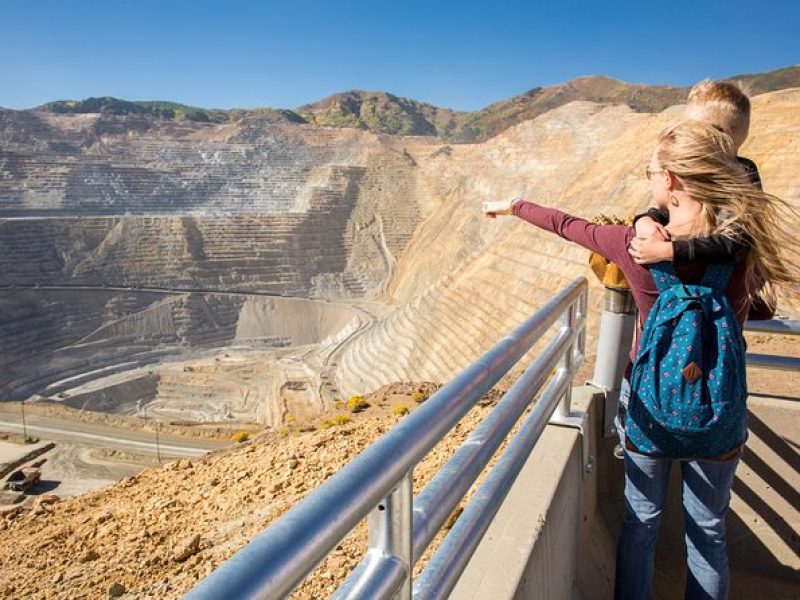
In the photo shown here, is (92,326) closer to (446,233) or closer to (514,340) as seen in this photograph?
(446,233)

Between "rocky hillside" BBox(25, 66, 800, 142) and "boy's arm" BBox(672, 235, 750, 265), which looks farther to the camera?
"rocky hillside" BBox(25, 66, 800, 142)

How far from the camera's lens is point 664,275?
195cm

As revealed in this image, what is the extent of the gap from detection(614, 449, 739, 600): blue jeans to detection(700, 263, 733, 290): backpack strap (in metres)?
0.66

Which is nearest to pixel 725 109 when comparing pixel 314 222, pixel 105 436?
pixel 105 436

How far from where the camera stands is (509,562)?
193cm

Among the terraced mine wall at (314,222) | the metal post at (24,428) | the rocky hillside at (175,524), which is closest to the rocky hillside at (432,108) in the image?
the terraced mine wall at (314,222)

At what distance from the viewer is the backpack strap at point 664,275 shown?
6.35ft

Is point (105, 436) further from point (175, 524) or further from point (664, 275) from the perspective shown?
point (664, 275)

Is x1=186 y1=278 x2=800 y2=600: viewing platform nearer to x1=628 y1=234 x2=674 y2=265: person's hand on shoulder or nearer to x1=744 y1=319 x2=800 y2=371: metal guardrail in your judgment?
x1=744 y1=319 x2=800 y2=371: metal guardrail

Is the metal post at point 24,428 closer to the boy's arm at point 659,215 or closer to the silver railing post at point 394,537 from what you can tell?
the boy's arm at point 659,215

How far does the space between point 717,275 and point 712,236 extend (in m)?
0.13

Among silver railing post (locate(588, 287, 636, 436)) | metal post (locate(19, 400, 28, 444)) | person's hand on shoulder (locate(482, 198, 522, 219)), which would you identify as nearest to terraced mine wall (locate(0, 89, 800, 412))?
metal post (locate(19, 400, 28, 444))

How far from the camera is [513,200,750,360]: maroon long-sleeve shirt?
1929 mm

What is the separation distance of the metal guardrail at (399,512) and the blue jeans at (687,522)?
59 centimetres
